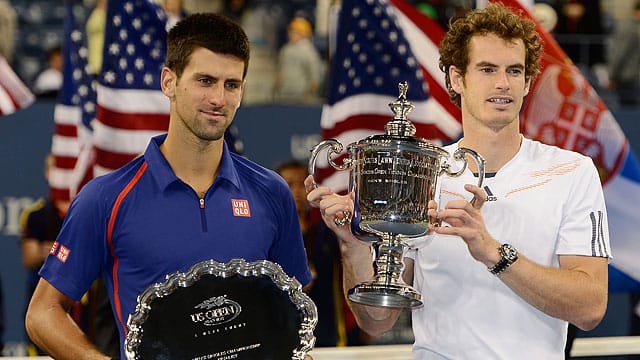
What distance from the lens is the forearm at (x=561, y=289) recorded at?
3666mm

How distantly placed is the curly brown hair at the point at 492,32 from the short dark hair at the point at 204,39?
712mm

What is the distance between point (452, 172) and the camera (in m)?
3.96

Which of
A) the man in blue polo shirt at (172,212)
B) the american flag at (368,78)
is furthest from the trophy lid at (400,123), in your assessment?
the american flag at (368,78)

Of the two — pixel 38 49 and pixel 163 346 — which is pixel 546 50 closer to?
pixel 163 346

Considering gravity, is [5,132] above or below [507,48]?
below

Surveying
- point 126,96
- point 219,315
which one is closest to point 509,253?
point 219,315

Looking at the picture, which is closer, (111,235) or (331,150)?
(331,150)

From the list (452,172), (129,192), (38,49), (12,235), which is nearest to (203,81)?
(129,192)

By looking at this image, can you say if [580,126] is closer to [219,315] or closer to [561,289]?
[561,289]

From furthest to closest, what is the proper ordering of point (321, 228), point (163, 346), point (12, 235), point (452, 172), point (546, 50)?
1. point (12, 235)
2. point (321, 228)
3. point (546, 50)
4. point (452, 172)
5. point (163, 346)

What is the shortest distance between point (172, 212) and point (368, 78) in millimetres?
3874

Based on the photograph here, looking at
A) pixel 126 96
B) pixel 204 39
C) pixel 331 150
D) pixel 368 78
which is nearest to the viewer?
pixel 331 150

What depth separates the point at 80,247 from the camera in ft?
12.9

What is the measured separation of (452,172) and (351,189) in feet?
1.21
